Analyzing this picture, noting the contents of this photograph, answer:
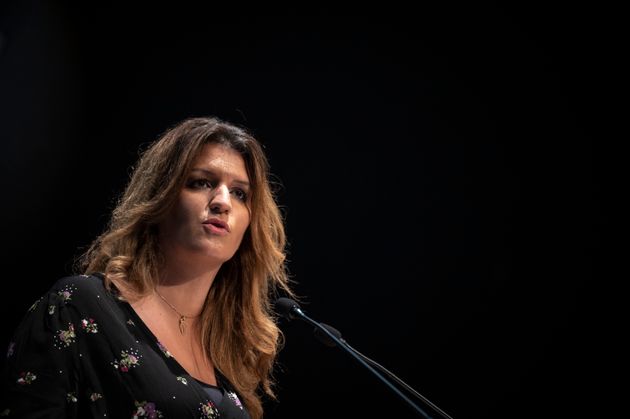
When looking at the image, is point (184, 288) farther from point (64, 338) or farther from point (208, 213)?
point (64, 338)

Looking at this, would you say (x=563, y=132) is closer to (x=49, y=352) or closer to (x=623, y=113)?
(x=623, y=113)

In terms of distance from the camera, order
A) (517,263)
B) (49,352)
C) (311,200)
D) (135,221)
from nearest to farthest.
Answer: (49,352)
(135,221)
(517,263)
(311,200)

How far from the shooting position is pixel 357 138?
259 centimetres

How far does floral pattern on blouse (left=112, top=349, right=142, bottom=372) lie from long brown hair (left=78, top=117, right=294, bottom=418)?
21cm

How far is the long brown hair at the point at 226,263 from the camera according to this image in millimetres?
1589

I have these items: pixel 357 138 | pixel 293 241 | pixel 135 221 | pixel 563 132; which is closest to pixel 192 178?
pixel 135 221

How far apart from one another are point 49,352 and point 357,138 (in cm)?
172

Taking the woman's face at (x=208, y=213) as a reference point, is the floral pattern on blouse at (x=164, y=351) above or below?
below

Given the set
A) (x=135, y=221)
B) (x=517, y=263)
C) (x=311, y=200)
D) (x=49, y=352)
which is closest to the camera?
(x=49, y=352)

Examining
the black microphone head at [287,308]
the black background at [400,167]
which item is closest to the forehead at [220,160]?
the black microphone head at [287,308]

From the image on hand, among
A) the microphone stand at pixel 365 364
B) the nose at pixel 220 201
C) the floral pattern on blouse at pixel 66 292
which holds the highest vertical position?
the nose at pixel 220 201

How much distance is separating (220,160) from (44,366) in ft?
2.48

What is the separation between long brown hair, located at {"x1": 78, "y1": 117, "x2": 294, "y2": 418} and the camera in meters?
1.59

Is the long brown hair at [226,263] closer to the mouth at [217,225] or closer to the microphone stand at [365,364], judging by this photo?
the mouth at [217,225]
